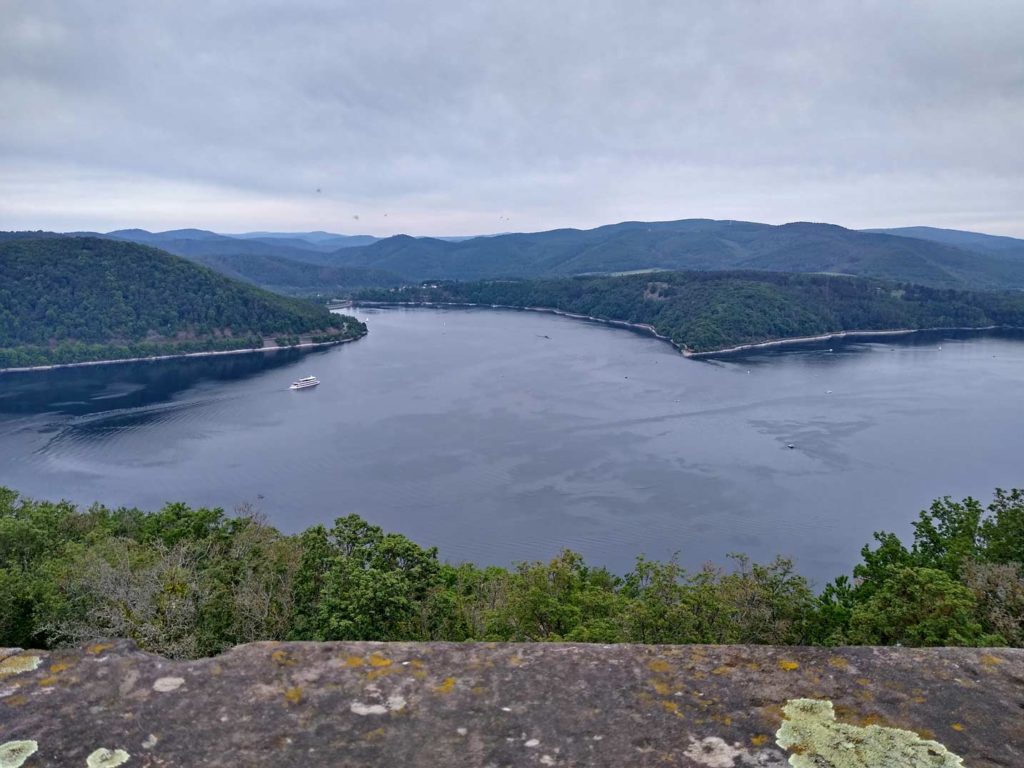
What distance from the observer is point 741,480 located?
2100 inches

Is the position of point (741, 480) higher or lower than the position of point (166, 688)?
lower

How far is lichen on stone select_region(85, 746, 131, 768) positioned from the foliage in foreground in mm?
10207

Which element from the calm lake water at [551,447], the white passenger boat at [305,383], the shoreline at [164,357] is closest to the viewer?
the calm lake water at [551,447]

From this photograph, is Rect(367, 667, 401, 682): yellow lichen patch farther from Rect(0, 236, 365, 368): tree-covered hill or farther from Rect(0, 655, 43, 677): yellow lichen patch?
Rect(0, 236, 365, 368): tree-covered hill

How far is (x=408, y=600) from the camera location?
53.9 ft

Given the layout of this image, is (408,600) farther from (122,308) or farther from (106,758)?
(122,308)

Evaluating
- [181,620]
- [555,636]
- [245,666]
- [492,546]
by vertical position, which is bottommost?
[492,546]

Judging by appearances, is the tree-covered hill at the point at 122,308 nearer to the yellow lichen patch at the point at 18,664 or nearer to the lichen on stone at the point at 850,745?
the yellow lichen patch at the point at 18,664

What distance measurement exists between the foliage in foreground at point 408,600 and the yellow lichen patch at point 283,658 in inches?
388

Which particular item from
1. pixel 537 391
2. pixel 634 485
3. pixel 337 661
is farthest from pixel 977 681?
pixel 537 391

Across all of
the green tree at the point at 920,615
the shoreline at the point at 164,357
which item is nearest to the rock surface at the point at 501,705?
the green tree at the point at 920,615

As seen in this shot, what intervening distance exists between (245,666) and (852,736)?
9.67 ft

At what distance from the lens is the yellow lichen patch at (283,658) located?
330 cm

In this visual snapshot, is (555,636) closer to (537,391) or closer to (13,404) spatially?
(537,391)
